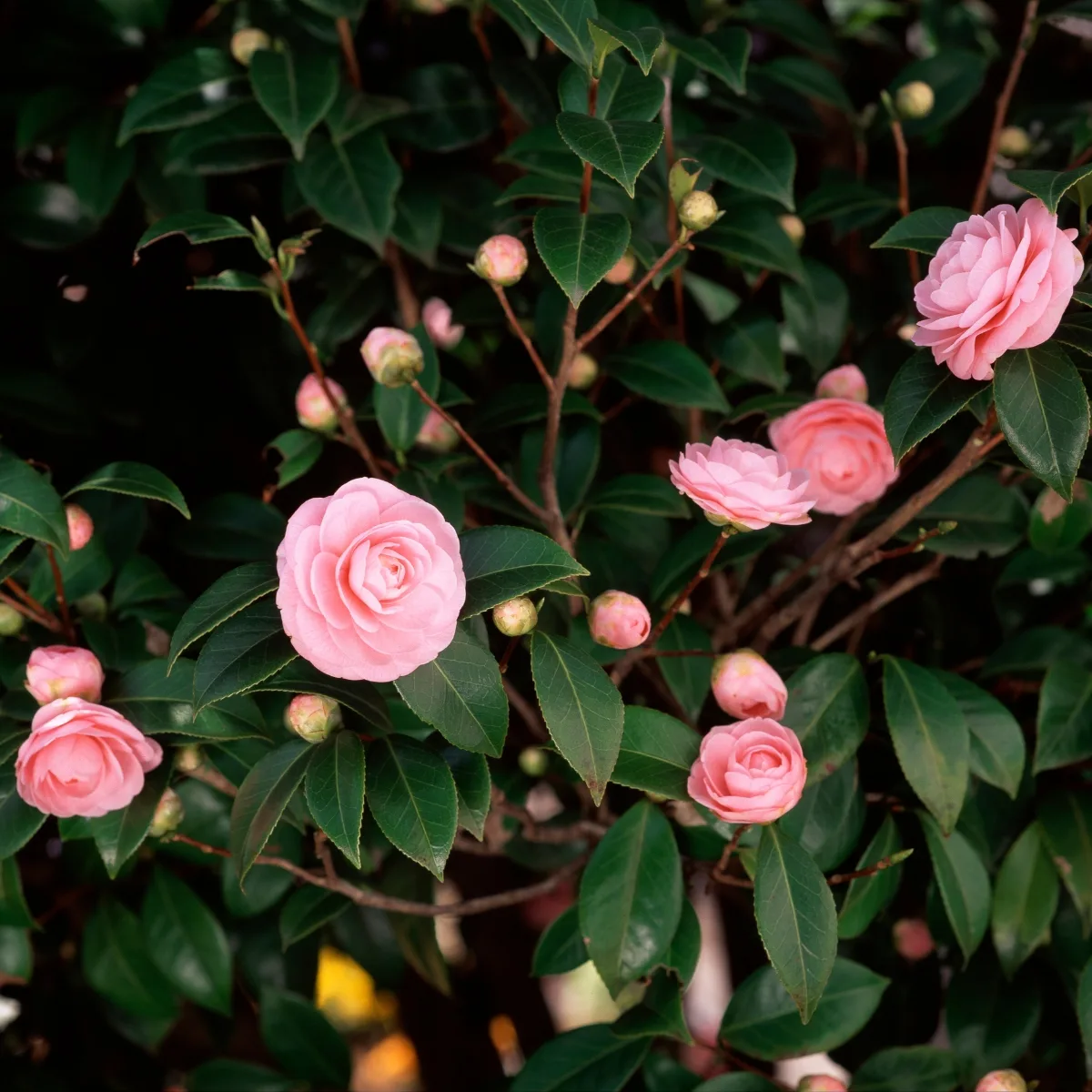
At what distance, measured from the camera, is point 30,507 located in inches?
31.2

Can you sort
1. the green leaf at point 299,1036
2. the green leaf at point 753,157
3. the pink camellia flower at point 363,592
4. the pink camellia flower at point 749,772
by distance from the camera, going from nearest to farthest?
the pink camellia flower at point 363,592 → the pink camellia flower at point 749,772 → the green leaf at point 753,157 → the green leaf at point 299,1036

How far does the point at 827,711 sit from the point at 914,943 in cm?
43

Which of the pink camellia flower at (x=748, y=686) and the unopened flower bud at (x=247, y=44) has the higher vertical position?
the unopened flower bud at (x=247, y=44)

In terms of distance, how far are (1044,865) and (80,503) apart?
96 centimetres

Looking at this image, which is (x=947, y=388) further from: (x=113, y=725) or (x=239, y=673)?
(x=113, y=725)

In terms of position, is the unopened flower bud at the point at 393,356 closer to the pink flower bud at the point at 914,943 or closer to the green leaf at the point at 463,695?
the green leaf at the point at 463,695

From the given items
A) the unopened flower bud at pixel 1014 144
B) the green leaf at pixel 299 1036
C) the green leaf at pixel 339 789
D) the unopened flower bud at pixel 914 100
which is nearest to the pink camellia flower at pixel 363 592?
the green leaf at pixel 339 789

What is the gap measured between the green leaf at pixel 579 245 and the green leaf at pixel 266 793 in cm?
37

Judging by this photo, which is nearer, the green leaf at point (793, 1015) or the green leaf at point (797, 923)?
the green leaf at point (797, 923)

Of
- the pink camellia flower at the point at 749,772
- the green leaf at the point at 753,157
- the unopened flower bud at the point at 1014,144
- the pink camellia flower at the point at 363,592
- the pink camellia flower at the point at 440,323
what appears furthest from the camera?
the pink camellia flower at the point at 440,323

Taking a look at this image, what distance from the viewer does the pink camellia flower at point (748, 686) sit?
0.82 metres

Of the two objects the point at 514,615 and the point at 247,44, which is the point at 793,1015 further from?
the point at 247,44

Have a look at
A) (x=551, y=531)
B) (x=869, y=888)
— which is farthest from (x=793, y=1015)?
(x=551, y=531)

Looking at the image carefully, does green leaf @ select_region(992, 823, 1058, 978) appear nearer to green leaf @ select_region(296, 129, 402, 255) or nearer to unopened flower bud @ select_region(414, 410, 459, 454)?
unopened flower bud @ select_region(414, 410, 459, 454)
